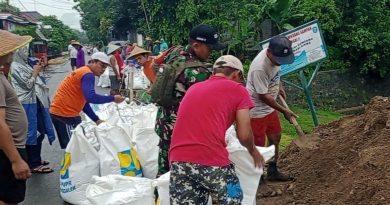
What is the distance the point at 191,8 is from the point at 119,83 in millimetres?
5573

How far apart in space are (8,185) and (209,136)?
4.46ft

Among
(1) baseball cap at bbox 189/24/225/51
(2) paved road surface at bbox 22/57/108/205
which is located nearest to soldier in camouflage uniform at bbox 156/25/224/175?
(1) baseball cap at bbox 189/24/225/51

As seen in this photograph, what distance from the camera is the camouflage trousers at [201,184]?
2.81 meters

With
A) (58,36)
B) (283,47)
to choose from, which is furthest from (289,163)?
(58,36)

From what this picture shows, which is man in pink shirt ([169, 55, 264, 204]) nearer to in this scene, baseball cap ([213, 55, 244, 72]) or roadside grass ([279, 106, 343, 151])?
baseball cap ([213, 55, 244, 72])

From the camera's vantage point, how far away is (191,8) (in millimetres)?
16562

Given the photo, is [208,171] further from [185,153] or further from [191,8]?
[191,8]

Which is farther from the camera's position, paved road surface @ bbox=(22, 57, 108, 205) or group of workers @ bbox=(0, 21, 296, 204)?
paved road surface @ bbox=(22, 57, 108, 205)

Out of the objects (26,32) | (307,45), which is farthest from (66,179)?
(26,32)

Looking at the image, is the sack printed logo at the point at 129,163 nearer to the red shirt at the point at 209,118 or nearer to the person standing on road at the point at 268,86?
the person standing on road at the point at 268,86

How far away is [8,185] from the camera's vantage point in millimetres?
3014

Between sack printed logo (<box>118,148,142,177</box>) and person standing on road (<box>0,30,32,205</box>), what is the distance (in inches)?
60.5

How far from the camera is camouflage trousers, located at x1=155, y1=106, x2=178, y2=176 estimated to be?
378 cm

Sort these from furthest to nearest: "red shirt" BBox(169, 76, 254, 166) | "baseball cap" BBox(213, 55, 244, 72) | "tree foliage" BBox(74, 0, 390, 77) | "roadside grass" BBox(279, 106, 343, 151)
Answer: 1. "tree foliage" BBox(74, 0, 390, 77)
2. "roadside grass" BBox(279, 106, 343, 151)
3. "baseball cap" BBox(213, 55, 244, 72)
4. "red shirt" BBox(169, 76, 254, 166)
